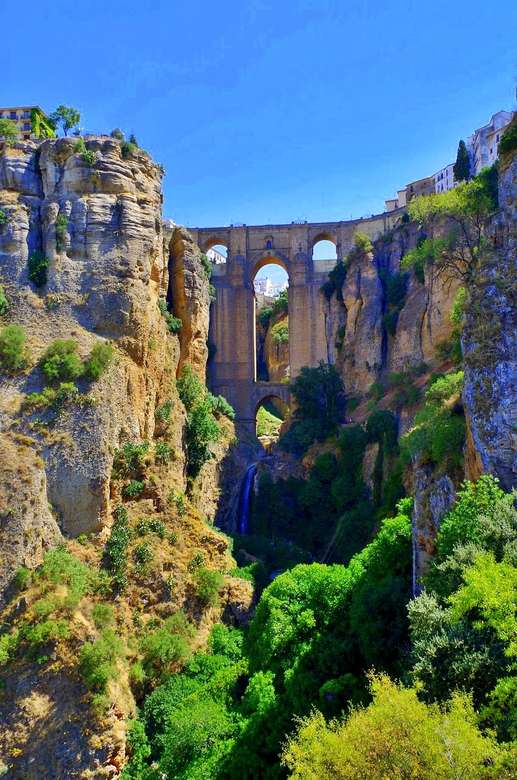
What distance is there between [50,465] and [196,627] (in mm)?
8252

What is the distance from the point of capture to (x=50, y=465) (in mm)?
24656

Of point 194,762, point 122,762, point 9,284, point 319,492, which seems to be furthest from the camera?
point 319,492

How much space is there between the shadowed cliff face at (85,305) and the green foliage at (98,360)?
290mm

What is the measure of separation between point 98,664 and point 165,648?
2.77 m

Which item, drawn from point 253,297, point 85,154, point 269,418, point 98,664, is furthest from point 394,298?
point 98,664

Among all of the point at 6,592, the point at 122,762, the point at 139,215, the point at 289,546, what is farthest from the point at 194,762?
the point at 139,215

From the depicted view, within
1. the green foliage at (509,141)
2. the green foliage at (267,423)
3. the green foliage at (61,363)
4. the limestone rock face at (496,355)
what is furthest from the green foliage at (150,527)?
the green foliage at (267,423)

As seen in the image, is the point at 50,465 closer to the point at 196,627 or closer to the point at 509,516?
the point at 196,627

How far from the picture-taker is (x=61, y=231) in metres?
28.6

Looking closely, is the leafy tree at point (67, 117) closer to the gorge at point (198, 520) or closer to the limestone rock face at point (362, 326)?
the gorge at point (198, 520)

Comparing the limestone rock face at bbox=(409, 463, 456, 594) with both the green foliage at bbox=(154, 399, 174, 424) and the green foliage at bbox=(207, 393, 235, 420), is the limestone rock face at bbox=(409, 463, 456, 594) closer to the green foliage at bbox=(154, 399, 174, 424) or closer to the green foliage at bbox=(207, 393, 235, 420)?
the green foliage at bbox=(154, 399, 174, 424)

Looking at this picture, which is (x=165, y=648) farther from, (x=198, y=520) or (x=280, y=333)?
(x=280, y=333)

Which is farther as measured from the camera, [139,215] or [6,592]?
[139,215]

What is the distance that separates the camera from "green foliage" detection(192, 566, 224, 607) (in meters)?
25.6
